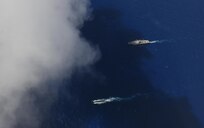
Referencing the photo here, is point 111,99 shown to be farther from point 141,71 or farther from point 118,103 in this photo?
point 141,71

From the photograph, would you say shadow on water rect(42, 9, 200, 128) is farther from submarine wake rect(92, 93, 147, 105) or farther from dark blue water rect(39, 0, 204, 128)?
submarine wake rect(92, 93, 147, 105)

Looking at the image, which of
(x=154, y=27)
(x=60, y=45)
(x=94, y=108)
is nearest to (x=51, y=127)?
(x=94, y=108)

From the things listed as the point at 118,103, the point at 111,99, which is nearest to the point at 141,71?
the point at 118,103

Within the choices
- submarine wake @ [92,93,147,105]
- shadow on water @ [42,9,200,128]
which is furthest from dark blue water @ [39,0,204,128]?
submarine wake @ [92,93,147,105]

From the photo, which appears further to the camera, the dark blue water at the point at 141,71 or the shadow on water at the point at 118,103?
the dark blue water at the point at 141,71

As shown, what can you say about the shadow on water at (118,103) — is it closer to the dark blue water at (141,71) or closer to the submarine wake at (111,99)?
the dark blue water at (141,71)

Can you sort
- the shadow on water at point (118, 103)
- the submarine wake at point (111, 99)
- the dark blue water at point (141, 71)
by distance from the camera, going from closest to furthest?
1. the shadow on water at point (118, 103)
2. the dark blue water at point (141, 71)
3. the submarine wake at point (111, 99)

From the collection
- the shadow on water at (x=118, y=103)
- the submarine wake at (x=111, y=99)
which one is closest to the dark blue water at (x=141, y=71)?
the shadow on water at (x=118, y=103)

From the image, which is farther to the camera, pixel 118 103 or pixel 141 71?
pixel 141 71
